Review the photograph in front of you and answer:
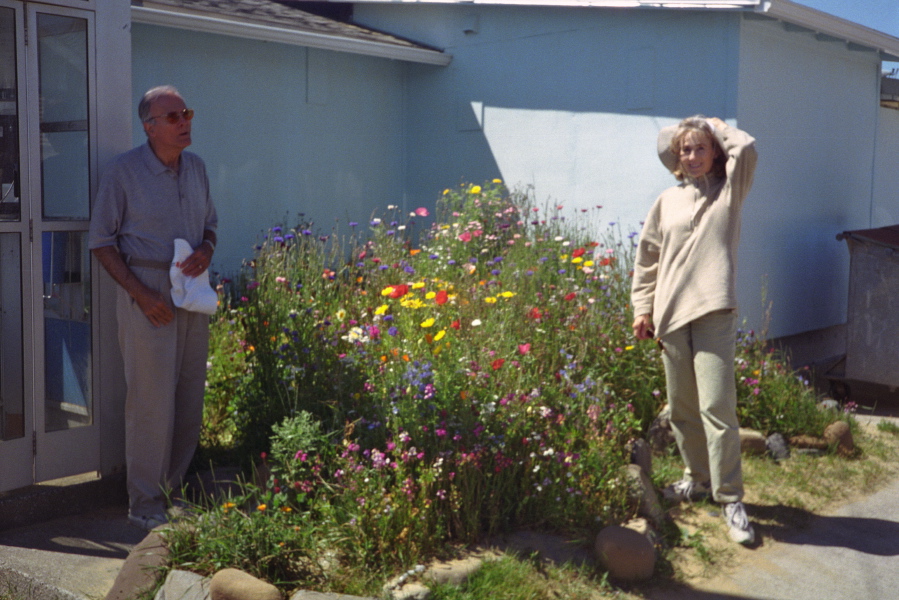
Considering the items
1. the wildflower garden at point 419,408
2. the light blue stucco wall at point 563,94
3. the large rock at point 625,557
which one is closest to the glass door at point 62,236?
the wildflower garden at point 419,408

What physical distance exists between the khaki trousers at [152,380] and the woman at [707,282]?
2.43 meters

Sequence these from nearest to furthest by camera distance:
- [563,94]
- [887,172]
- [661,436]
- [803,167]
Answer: [661,436] < [803,167] < [563,94] < [887,172]

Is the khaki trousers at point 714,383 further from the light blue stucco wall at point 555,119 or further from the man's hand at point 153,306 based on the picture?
the light blue stucco wall at point 555,119

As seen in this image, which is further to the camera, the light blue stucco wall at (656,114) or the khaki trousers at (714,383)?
the light blue stucco wall at (656,114)

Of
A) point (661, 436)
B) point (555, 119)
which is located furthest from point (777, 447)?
point (555, 119)

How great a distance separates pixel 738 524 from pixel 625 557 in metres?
Result: 0.89

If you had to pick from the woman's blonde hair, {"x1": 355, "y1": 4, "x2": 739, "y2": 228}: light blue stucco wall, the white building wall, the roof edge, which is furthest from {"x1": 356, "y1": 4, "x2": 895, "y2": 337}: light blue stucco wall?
the woman's blonde hair

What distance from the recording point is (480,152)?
30.8ft

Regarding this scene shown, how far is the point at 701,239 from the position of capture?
176 inches

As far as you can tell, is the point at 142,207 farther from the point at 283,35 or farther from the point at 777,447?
the point at 283,35

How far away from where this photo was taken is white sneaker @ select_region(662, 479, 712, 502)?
484 centimetres

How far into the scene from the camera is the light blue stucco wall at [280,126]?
8023 millimetres

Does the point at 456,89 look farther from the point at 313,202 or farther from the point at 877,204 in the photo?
the point at 877,204

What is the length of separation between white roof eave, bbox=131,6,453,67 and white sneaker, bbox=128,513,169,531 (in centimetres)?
438
